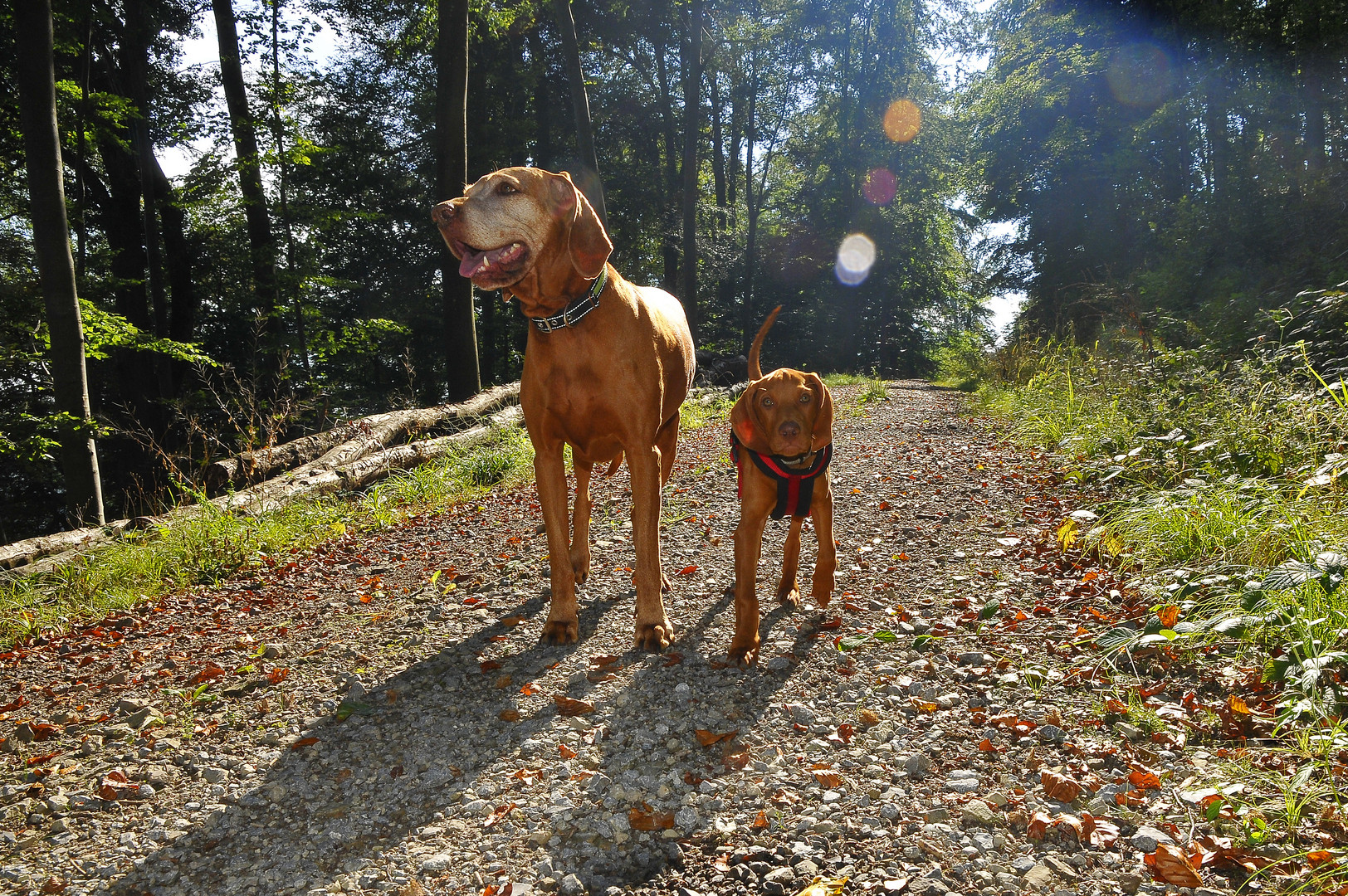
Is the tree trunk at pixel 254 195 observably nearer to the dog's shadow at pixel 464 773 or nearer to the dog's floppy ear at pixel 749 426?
the dog's shadow at pixel 464 773

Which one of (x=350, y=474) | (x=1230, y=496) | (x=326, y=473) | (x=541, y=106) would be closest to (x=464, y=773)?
(x=1230, y=496)

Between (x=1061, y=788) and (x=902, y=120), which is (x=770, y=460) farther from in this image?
(x=902, y=120)

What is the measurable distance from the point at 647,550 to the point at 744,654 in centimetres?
68

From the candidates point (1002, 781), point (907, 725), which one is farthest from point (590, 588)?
point (1002, 781)

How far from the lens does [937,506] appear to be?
5.71 m

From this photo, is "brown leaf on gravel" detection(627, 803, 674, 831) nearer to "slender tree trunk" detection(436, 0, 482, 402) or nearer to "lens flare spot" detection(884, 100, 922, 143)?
"slender tree trunk" detection(436, 0, 482, 402)

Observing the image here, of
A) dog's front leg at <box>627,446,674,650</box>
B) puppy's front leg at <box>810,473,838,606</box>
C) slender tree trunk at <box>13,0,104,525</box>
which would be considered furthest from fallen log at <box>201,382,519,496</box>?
puppy's front leg at <box>810,473,838,606</box>

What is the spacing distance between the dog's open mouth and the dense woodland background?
407cm

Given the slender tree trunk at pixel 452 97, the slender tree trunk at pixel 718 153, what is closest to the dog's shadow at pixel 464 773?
the slender tree trunk at pixel 452 97

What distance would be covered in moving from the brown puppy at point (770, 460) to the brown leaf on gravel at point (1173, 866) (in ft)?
5.39

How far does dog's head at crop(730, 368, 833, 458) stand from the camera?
318cm

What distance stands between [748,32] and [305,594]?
1015 inches

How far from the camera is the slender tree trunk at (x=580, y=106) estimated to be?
14.3 m

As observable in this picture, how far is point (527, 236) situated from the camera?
316 cm
